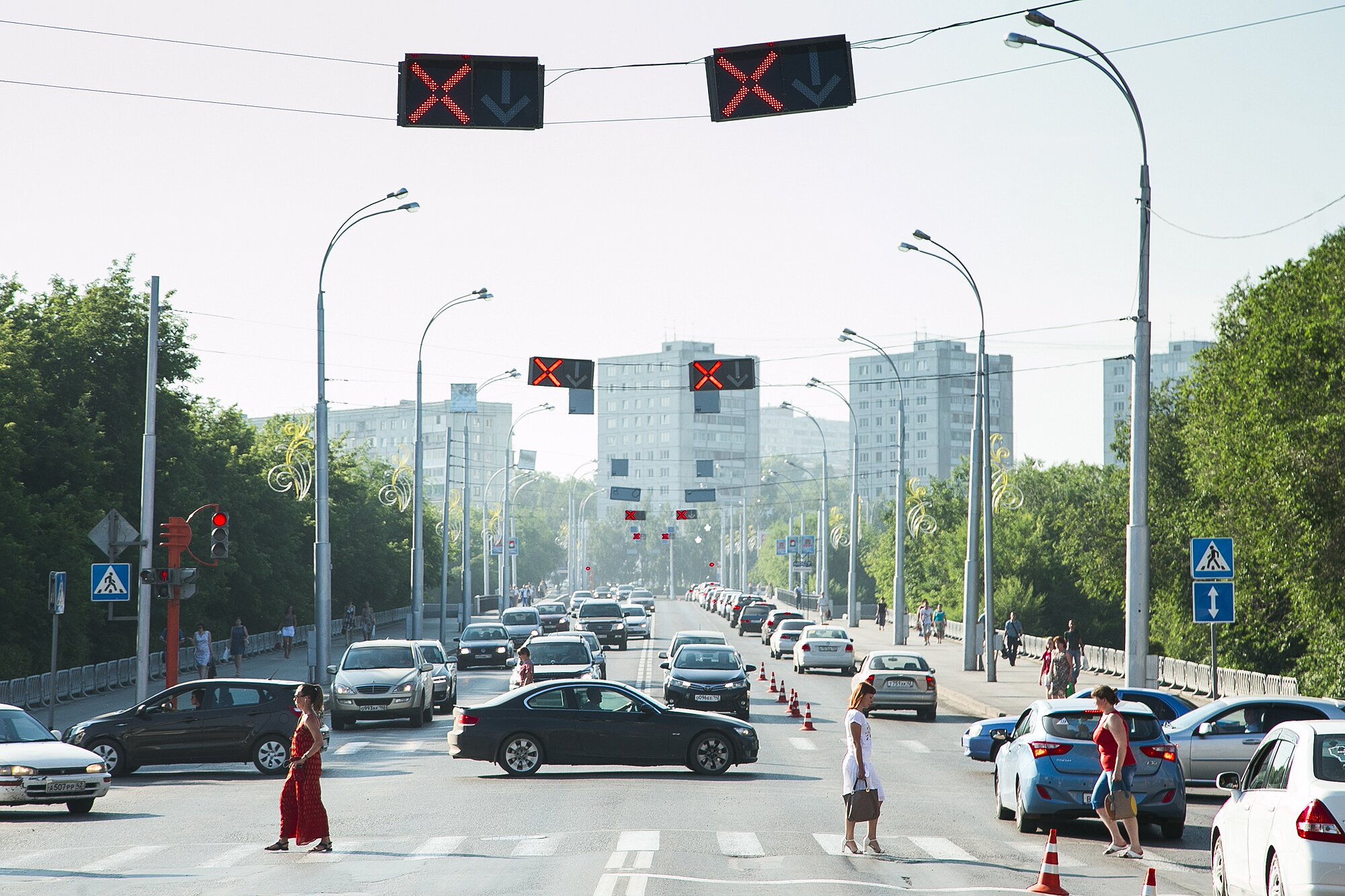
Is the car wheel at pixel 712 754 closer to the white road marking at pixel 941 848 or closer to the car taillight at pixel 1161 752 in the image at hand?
the white road marking at pixel 941 848

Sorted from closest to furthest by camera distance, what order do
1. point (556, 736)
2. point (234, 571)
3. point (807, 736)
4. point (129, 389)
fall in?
point (556, 736)
point (807, 736)
point (129, 389)
point (234, 571)

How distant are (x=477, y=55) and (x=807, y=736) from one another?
1640cm

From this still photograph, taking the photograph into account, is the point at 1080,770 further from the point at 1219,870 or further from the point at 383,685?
the point at 383,685

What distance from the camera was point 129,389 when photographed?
43656 mm

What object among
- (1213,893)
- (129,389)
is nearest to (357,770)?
(1213,893)

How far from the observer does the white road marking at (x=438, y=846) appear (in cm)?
1430

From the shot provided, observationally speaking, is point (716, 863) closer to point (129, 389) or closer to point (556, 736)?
point (556, 736)

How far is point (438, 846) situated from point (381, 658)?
17131mm

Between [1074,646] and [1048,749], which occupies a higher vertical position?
[1048,749]

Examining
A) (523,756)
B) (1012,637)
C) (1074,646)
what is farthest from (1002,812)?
(1012,637)

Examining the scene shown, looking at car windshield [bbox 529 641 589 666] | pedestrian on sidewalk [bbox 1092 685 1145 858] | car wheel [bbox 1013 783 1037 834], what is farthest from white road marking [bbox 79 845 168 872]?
car windshield [bbox 529 641 589 666]

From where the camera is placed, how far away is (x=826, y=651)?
48219 mm

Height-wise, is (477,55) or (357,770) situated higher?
(477,55)

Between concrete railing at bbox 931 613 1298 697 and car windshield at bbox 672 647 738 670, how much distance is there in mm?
8470
